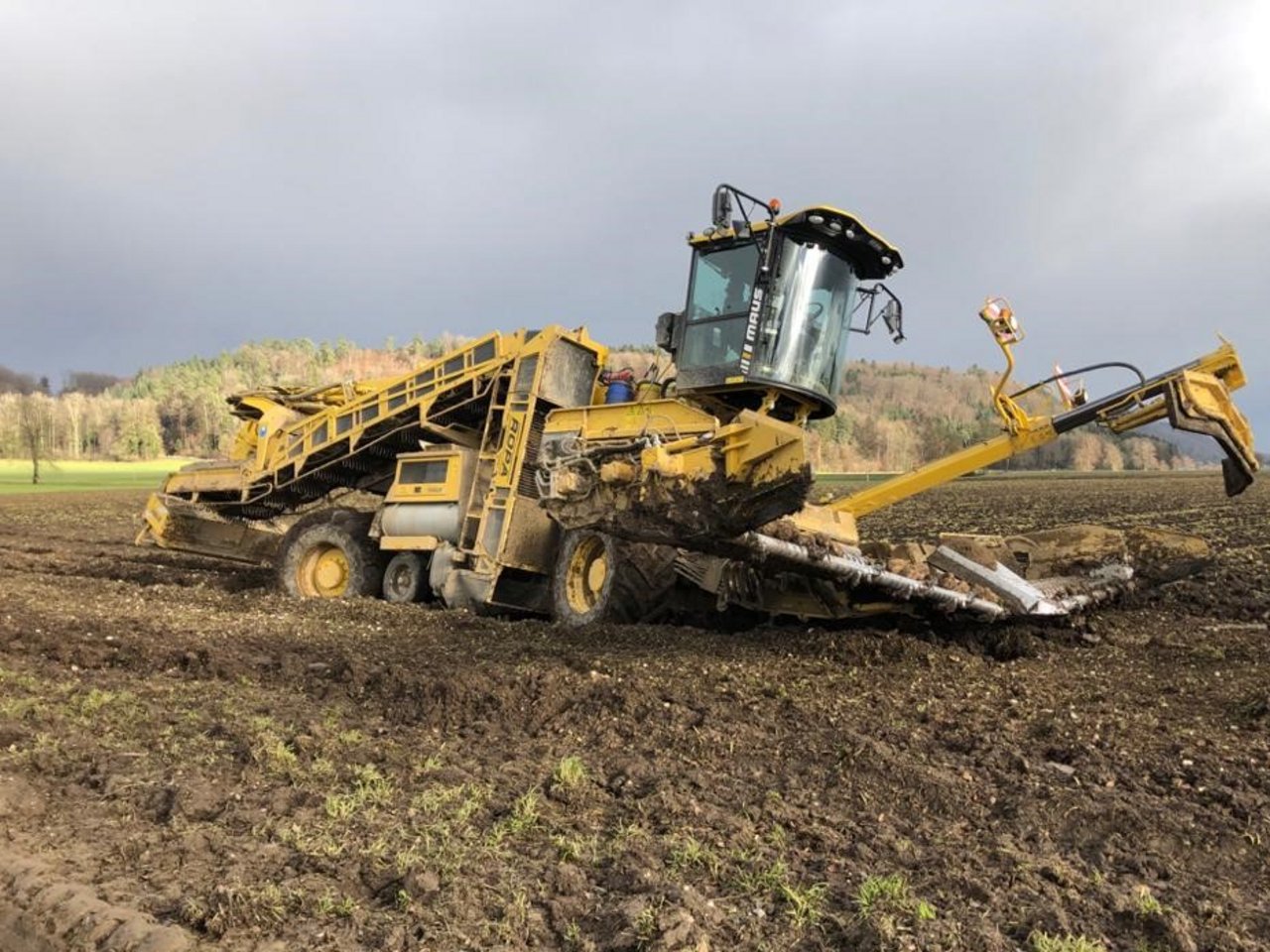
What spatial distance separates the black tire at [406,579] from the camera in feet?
37.4

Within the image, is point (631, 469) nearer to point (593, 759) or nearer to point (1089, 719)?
point (593, 759)

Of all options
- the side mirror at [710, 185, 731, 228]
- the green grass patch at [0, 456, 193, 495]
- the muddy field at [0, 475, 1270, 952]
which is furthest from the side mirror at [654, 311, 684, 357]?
the green grass patch at [0, 456, 193, 495]

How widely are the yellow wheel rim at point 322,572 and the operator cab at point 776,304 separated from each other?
5.85 m

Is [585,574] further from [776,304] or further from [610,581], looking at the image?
[776,304]

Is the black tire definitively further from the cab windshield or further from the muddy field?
the cab windshield

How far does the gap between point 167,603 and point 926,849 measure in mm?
9142

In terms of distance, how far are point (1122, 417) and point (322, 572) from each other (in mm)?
9472

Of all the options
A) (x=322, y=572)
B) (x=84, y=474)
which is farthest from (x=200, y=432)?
(x=322, y=572)

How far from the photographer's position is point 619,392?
33.1ft

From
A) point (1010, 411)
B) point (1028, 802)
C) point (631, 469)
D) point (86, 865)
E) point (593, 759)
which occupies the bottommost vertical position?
point (86, 865)

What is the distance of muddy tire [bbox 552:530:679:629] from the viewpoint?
8578mm

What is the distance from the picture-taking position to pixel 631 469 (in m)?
6.89

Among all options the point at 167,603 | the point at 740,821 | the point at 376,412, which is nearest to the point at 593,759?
the point at 740,821

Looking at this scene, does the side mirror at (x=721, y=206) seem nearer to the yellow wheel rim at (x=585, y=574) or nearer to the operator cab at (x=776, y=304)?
the operator cab at (x=776, y=304)
